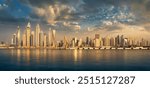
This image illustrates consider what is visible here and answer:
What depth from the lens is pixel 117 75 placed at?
25.0 feet

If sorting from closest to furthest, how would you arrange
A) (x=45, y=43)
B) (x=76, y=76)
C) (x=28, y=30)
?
(x=76, y=76) → (x=28, y=30) → (x=45, y=43)

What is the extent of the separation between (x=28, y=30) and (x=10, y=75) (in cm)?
2847

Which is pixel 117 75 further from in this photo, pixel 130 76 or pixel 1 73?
pixel 1 73

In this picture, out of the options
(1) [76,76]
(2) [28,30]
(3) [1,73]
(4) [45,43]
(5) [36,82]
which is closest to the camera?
(5) [36,82]

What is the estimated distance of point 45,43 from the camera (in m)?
43.4

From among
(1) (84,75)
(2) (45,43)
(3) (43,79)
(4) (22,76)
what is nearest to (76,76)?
(1) (84,75)

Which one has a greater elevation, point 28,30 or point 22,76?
point 28,30

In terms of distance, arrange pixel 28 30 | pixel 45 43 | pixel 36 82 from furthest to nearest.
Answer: pixel 45 43 < pixel 28 30 < pixel 36 82

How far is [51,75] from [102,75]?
4.29ft

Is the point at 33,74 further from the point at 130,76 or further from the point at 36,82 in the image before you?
the point at 130,76

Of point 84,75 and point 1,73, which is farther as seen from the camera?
point 1,73

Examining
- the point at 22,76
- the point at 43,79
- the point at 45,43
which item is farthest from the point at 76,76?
the point at 45,43

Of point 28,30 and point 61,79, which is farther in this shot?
point 28,30

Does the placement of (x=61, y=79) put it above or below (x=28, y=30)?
below
